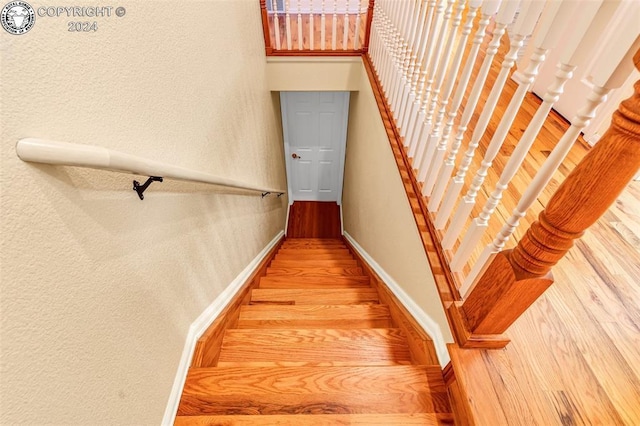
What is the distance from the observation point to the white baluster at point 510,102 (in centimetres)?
80

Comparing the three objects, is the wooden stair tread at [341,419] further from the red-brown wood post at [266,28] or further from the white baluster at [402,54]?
the red-brown wood post at [266,28]

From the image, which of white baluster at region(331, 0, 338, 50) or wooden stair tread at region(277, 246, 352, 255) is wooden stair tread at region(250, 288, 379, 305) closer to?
wooden stair tread at region(277, 246, 352, 255)

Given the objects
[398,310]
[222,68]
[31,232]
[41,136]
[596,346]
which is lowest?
[398,310]

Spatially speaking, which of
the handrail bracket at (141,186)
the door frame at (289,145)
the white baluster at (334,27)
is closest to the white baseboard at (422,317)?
the handrail bracket at (141,186)

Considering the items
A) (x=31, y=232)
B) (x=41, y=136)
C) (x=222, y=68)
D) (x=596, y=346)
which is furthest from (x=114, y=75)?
(x=596, y=346)

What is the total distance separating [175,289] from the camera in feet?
3.94

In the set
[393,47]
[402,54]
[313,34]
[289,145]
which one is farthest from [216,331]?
[289,145]

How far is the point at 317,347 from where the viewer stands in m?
1.44

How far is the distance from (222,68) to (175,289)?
119cm

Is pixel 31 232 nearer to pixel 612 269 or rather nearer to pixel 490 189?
pixel 490 189

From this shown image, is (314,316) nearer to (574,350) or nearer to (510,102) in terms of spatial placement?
(574,350)

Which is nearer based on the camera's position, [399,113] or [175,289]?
[175,289]

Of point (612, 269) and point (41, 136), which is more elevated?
point (41, 136)

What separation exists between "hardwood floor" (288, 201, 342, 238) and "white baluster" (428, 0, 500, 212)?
3756mm
